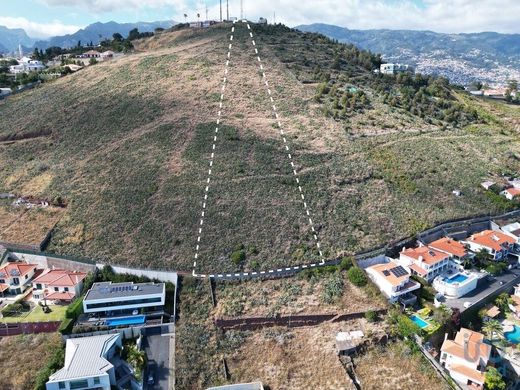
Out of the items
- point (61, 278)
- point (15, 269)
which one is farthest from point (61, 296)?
point (15, 269)

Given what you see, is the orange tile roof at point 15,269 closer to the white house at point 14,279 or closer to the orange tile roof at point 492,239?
the white house at point 14,279

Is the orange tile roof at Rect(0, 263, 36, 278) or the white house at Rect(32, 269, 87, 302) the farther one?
the orange tile roof at Rect(0, 263, 36, 278)

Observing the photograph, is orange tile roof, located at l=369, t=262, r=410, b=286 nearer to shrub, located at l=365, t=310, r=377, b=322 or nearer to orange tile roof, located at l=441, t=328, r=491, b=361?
shrub, located at l=365, t=310, r=377, b=322

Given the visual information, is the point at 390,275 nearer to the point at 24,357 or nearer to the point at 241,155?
the point at 241,155

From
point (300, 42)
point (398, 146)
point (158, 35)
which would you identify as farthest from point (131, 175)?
point (158, 35)

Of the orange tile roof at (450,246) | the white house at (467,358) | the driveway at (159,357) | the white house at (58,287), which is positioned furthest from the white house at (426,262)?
the white house at (58,287)

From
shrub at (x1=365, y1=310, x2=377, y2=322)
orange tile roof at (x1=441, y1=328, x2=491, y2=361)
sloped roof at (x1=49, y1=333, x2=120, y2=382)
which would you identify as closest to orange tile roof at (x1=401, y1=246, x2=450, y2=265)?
orange tile roof at (x1=441, y1=328, x2=491, y2=361)

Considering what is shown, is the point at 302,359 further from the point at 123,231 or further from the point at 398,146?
the point at 398,146
